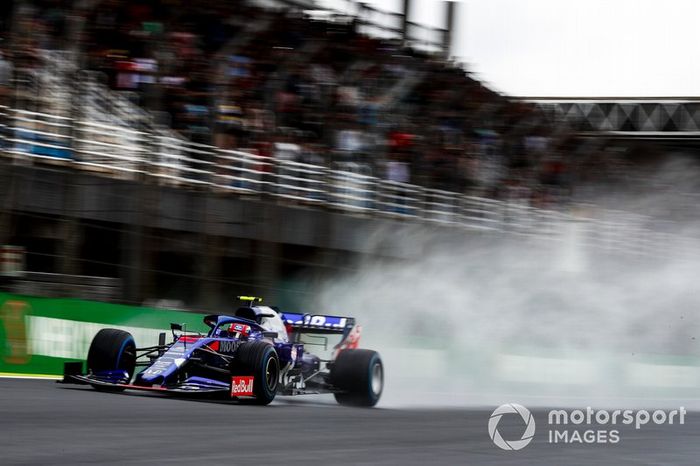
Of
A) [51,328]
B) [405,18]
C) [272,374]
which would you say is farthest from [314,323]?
Result: [405,18]

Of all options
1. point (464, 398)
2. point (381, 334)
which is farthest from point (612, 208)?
point (464, 398)

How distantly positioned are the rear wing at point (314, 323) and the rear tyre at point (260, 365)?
6.04 feet

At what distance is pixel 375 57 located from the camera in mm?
24484

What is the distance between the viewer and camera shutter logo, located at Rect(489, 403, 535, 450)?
888 cm

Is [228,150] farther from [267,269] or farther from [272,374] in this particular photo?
[272,374]

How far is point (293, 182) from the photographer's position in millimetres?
19922

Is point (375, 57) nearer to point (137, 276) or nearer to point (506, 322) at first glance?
point (506, 322)

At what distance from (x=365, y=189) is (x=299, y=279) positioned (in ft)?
8.31

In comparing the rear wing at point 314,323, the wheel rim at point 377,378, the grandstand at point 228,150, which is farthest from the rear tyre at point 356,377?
the grandstand at point 228,150

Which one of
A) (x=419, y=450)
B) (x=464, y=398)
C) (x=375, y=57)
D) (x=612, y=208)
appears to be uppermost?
(x=375, y=57)

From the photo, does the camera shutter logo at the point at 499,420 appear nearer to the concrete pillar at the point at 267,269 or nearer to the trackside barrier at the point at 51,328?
the trackside barrier at the point at 51,328

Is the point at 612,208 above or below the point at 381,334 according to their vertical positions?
above

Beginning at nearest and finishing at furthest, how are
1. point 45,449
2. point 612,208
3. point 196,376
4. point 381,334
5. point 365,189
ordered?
point 45,449 < point 196,376 < point 381,334 < point 365,189 < point 612,208

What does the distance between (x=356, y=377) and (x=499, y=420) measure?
1.87 metres
